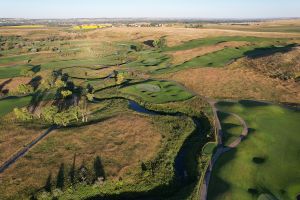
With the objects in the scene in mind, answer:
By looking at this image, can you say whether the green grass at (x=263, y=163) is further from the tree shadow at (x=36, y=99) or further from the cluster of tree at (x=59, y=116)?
the tree shadow at (x=36, y=99)

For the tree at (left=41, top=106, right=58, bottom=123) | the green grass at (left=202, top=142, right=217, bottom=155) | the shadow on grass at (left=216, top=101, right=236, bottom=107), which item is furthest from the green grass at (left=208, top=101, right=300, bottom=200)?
the tree at (left=41, top=106, right=58, bottom=123)

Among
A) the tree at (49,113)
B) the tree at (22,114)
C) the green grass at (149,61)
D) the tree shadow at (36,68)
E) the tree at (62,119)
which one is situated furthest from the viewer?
the tree shadow at (36,68)

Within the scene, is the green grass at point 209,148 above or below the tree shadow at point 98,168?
above

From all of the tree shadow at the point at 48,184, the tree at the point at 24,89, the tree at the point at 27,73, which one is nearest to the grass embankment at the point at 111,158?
the tree shadow at the point at 48,184

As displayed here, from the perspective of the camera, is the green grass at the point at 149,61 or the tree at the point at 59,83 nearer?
the tree at the point at 59,83

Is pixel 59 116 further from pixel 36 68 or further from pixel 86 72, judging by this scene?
pixel 36 68

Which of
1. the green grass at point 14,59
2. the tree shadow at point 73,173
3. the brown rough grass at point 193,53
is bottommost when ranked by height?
the tree shadow at point 73,173

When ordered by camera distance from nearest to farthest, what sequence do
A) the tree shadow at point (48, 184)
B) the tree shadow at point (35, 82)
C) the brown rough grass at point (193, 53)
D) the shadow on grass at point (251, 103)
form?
the tree shadow at point (48, 184)
the shadow on grass at point (251, 103)
the tree shadow at point (35, 82)
the brown rough grass at point (193, 53)

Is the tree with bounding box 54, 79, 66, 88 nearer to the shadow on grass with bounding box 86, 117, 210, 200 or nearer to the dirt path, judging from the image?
the dirt path
